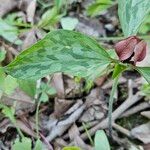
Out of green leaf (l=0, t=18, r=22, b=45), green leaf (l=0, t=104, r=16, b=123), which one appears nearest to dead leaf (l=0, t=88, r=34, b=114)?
green leaf (l=0, t=104, r=16, b=123)

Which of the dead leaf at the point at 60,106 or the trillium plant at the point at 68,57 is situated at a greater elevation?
the trillium plant at the point at 68,57

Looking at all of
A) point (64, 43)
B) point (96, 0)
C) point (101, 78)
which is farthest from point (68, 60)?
point (96, 0)

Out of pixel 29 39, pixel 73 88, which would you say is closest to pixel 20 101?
pixel 73 88

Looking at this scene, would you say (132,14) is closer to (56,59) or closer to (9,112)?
(56,59)

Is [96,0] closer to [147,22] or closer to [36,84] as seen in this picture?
[147,22]

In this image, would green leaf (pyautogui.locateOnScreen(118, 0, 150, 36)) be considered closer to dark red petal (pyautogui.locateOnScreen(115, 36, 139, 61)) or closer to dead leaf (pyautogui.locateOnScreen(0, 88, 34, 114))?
dark red petal (pyautogui.locateOnScreen(115, 36, 139, 61))

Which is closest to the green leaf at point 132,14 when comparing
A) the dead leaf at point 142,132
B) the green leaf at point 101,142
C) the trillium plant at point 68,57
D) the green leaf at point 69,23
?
the trillium plant at point 68,57

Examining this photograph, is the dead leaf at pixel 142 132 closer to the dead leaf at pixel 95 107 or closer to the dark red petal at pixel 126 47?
the dead leaf at pixel 95 107
